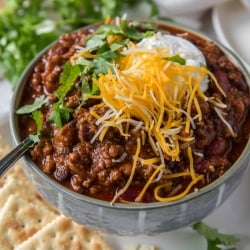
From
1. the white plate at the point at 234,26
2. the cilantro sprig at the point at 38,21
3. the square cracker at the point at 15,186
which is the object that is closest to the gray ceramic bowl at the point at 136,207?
the square cracker at the point at 15,186

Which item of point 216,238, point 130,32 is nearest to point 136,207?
point 216,238

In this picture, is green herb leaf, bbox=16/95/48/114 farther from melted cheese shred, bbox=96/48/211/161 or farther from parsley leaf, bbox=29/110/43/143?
melted cheese shred, bbox=96/48/211/161

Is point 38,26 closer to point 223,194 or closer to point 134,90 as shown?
point 134,90

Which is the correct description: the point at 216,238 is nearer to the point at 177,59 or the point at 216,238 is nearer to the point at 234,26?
the point at 177,59

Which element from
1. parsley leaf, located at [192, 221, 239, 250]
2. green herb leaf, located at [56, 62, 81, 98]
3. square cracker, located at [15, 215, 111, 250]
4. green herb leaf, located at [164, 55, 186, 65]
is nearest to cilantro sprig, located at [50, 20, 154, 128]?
green herb leaf, located at [56, 62, 81, 98]

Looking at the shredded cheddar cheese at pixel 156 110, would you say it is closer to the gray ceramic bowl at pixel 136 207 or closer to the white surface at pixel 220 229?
the gray ceramic bowl at pixel 136 207

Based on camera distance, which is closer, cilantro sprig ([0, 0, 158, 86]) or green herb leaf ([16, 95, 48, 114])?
green herb leaf ([16, 95, 48, 114])
